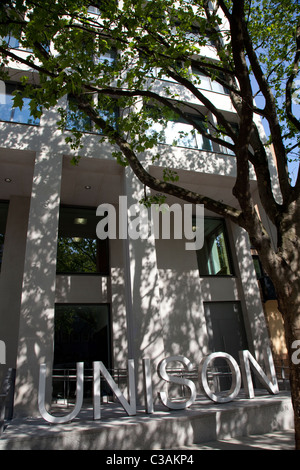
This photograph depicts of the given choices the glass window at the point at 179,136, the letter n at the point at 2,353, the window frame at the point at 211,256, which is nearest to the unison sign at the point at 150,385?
the letter n at the point at 2,353

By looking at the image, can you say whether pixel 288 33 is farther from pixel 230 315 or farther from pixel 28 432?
pixel 28 432

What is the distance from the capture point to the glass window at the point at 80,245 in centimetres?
1193

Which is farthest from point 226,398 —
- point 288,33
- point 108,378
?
point 288,33

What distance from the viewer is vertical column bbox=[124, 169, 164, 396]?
28.7ft

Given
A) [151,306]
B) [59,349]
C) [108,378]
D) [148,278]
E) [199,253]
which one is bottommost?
[108,378]

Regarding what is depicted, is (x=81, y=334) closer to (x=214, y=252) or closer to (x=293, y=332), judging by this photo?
(x=214, y=252)

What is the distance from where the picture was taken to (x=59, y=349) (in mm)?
10430

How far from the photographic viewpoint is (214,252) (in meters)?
14.0

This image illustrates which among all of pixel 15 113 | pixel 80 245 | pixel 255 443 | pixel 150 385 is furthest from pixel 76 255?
pixel 255 443

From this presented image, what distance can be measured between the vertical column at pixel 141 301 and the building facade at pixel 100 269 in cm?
3

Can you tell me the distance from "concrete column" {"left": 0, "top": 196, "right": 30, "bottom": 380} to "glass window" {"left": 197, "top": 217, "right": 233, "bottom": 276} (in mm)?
7211

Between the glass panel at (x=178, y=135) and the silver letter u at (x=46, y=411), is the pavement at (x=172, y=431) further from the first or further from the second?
the glass panel at (x=178, y=135)
